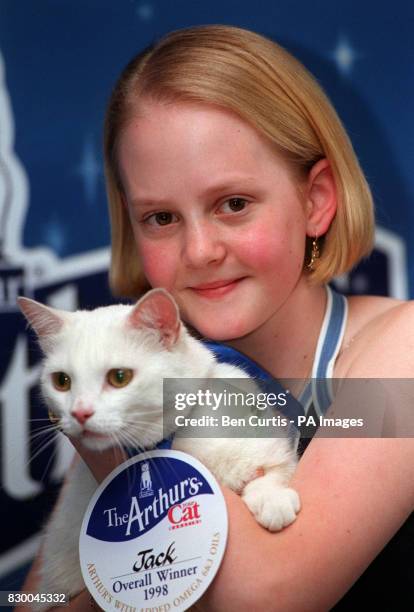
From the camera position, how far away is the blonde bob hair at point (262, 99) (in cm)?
87

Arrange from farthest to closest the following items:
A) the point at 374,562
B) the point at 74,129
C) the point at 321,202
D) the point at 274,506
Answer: the point at 74,129 < the point at 321,202 < the point at 374,562 < the point at 274,506

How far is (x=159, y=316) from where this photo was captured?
29.9 inches

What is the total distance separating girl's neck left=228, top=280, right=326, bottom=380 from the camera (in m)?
1.00

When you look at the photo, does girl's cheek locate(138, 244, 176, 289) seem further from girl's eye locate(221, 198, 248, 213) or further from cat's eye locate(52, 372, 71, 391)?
cat's eye locate(52, 372, 71, 391)

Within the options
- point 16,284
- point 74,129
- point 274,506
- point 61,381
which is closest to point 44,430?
point 61,381

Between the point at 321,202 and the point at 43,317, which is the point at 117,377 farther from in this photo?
the point at 321,202

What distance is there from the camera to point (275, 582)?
0.69 m

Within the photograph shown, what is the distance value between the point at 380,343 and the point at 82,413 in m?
0.35

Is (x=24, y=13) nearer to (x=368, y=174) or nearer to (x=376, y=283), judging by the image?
(x=368, y=174)

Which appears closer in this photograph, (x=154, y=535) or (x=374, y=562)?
→ (x=154, y=535)

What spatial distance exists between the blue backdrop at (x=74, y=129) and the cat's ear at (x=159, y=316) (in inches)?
14.3

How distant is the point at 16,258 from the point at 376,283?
1.95 ft

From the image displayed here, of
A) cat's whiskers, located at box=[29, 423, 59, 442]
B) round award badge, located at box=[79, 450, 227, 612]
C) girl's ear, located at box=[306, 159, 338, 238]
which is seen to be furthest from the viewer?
girl's ear, located at box=[306, 159, 338, 238]

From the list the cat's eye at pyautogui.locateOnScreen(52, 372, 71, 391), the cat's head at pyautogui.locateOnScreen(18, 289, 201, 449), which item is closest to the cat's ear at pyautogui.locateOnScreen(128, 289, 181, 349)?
the cat's head at pyautogui.locateOnScreen(18, 289, 201, 449)
